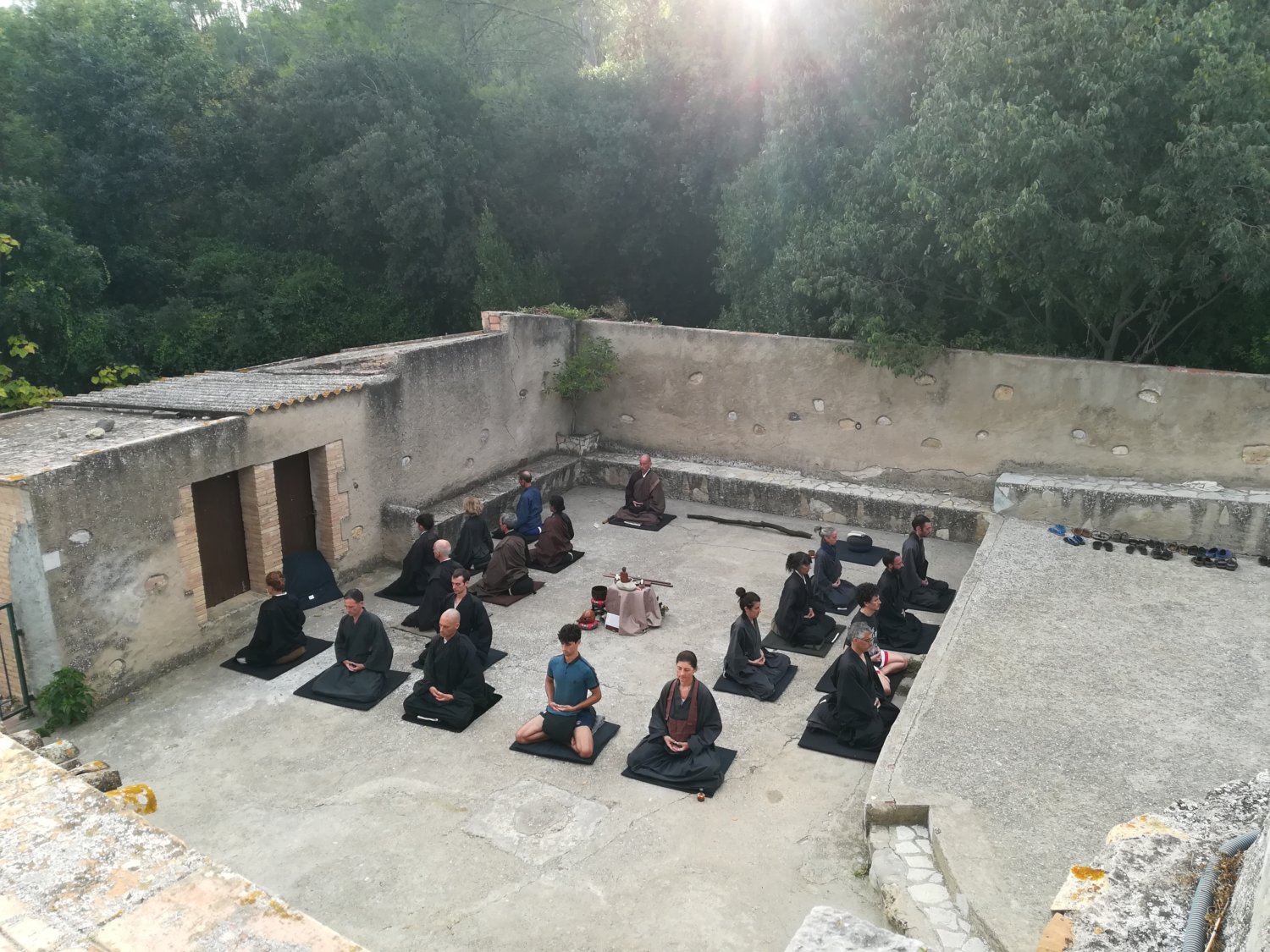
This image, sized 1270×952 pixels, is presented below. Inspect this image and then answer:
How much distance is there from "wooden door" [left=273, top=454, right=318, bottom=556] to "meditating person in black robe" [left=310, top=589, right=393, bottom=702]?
7.79 ft

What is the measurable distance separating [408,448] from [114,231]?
52.8 ft

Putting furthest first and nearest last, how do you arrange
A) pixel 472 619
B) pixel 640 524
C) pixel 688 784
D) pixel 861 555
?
pixel 640 524 → pixel 861 555 → pixel 472 619 → pixel 688 784

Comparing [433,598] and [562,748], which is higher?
[433,598]

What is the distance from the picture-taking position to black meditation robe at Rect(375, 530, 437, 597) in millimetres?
12211

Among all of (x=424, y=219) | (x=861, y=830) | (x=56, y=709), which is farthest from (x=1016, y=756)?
(x=424, y=219)

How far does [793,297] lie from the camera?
16672mm

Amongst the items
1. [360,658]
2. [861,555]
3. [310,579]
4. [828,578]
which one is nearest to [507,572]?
[310,579]

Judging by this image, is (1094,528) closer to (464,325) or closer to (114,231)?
(464,325)

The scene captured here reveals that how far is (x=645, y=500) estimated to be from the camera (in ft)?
48.8

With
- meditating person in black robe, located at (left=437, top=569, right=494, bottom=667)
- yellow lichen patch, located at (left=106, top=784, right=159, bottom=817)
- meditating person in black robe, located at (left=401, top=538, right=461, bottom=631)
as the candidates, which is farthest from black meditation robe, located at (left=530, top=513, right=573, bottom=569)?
yellow lichen patch, located at (left=106, top=784, right=159, bottom=817)

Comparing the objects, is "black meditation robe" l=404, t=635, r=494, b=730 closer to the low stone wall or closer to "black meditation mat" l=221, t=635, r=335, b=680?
"black meditation mat" l=221, t=635, r=335, b=680

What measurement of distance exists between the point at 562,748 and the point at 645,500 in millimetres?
6249

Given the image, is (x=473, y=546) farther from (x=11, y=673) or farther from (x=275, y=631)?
(x=11, y=673)

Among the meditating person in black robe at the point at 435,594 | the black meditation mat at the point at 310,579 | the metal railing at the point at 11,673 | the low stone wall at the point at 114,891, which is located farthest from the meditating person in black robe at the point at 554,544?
the low stone wall at the point at 114,891
